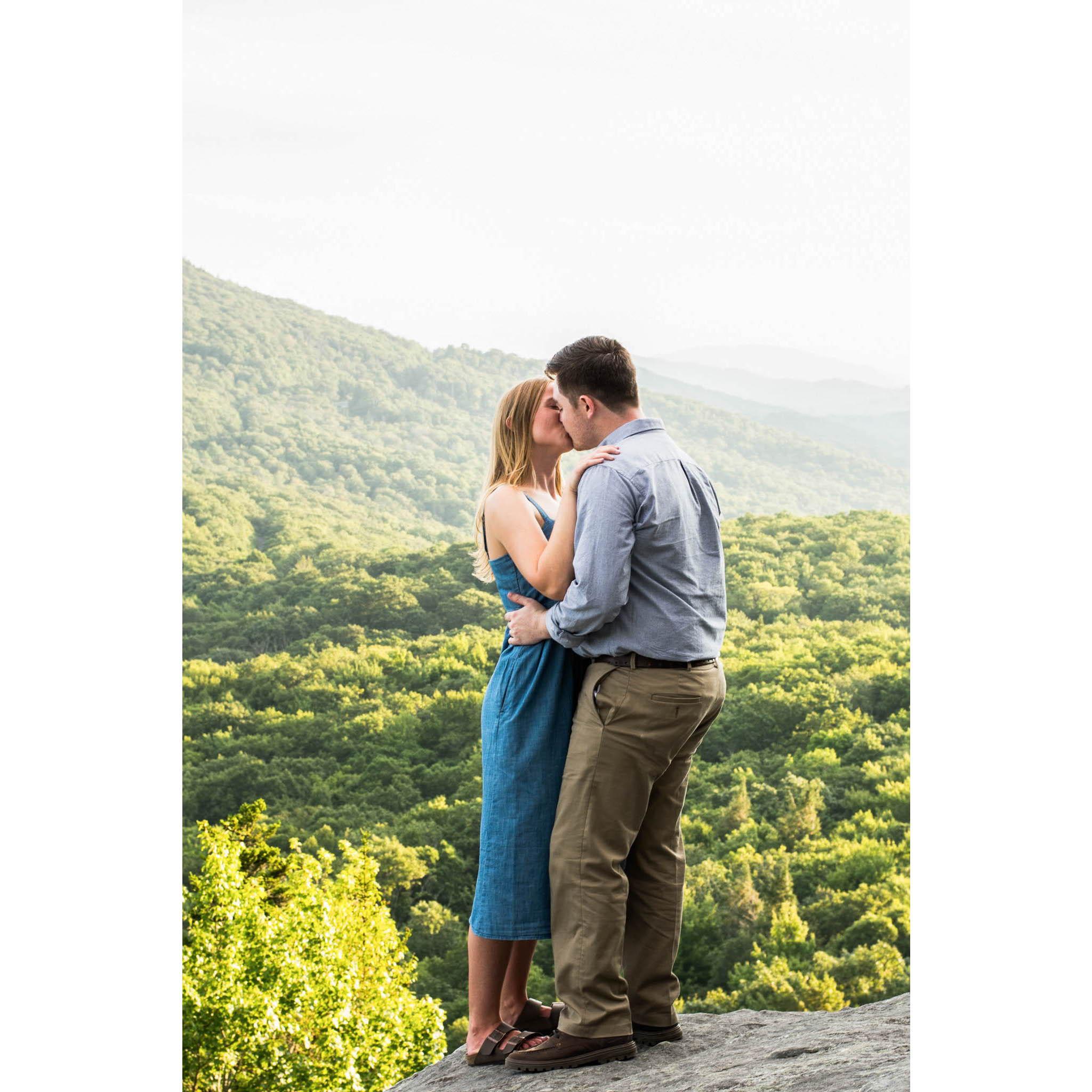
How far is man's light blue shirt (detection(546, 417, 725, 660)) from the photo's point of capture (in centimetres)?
227

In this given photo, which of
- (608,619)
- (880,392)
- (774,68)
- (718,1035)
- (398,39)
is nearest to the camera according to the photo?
(608,619)

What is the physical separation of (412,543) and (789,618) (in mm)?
7637

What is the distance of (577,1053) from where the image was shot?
2369 millimetres

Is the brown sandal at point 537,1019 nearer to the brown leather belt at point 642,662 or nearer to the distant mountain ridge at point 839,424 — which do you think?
the brown leather belt at point 642,662

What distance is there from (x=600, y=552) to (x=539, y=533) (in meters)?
0.25

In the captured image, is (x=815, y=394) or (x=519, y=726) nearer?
(x=519, y=726)

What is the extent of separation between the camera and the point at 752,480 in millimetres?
21734

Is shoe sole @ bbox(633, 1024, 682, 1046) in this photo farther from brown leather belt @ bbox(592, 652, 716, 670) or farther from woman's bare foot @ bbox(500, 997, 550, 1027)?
brown leather belt @ bbox(592, 652, 716, 670)

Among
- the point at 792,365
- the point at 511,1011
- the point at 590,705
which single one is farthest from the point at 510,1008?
the point at 792,365

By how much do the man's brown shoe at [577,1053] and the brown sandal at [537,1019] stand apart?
0.70 ft

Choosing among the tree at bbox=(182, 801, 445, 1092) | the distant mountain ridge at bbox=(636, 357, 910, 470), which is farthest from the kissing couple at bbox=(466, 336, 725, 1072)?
the distant mountain ridge at bbox=(636, 357, 910, 470)

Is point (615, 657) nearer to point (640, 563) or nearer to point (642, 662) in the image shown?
point (642, 662)
